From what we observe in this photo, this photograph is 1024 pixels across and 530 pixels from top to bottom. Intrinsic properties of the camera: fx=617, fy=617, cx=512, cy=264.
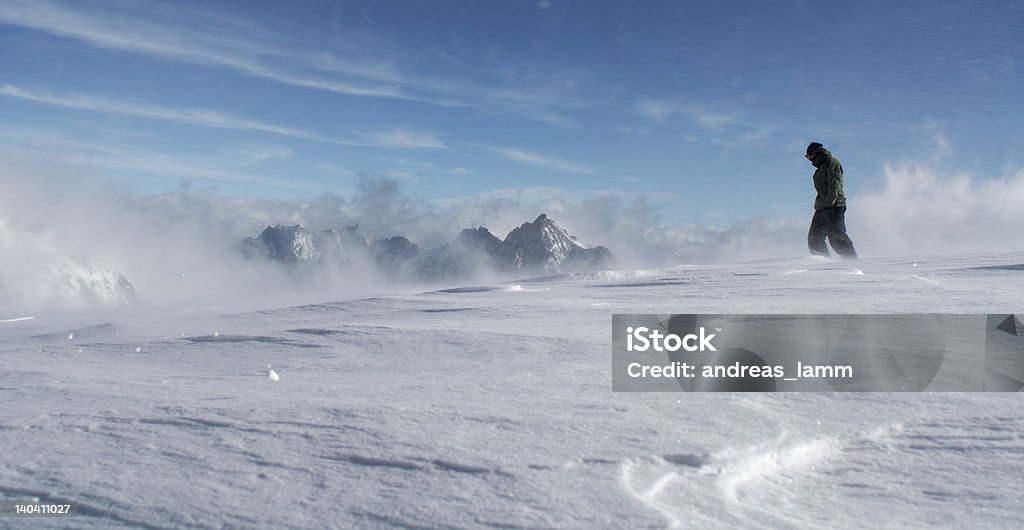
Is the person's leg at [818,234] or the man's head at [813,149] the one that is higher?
the man's head at [813,149]

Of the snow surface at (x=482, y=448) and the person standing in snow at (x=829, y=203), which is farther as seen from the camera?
the person standing in snow at (x=829, y=203)

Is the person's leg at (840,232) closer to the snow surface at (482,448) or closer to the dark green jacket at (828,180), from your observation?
the dark green jacket at (828,180)

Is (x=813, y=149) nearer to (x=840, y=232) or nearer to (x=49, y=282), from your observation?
(x=840, y=232)

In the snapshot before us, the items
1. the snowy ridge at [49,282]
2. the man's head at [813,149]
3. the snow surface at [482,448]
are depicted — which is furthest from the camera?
the snowy ridge at [49,282]

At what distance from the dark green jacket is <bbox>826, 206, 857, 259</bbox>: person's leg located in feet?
0.58

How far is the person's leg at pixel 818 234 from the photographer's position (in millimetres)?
12023

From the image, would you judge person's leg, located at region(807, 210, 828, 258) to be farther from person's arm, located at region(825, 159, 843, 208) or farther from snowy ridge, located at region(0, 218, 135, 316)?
snowy ridge, located at region(0, 218, 135, 316)

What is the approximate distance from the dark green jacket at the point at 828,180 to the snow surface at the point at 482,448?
992cm

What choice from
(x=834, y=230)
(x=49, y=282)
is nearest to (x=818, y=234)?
(x=834, y=230)

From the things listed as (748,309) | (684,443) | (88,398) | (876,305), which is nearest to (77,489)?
(88,398)

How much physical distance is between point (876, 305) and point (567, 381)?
2909mm

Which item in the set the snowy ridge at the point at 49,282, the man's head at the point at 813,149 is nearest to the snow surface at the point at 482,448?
the man's head at the point at 813,149

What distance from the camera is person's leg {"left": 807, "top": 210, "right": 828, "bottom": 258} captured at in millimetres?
12023

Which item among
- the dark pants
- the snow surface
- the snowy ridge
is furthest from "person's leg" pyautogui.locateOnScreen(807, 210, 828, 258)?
the snowy ridge
